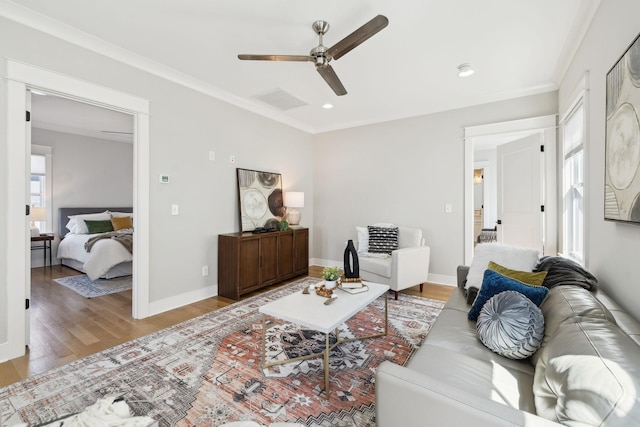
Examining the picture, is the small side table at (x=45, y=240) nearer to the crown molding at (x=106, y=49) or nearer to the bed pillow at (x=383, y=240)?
the crown molding at (x=106, y=49)

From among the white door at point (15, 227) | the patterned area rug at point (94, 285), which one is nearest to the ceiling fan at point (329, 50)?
the white door at point (15, 227)

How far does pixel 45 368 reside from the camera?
203cm

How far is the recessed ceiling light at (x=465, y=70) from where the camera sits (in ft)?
9.55

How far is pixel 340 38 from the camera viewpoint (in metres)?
2.46

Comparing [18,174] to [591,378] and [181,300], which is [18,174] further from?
[591,378]

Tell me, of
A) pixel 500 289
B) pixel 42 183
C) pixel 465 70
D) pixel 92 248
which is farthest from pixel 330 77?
pixel 42 183

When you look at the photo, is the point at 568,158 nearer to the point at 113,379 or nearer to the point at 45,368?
the point at 113,379

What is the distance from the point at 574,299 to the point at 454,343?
0.62 m

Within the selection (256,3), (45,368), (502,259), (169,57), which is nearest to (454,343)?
(502,259)

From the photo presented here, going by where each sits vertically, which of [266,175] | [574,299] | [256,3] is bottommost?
[574,299]

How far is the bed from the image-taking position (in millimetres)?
4180

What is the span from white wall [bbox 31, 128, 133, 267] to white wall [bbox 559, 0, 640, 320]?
7.57 m

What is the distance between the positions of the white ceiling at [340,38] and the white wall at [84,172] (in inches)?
156

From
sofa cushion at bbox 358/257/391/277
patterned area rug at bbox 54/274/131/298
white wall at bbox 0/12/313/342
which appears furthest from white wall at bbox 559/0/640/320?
patterned area rug at bbox 54/274/131/298
